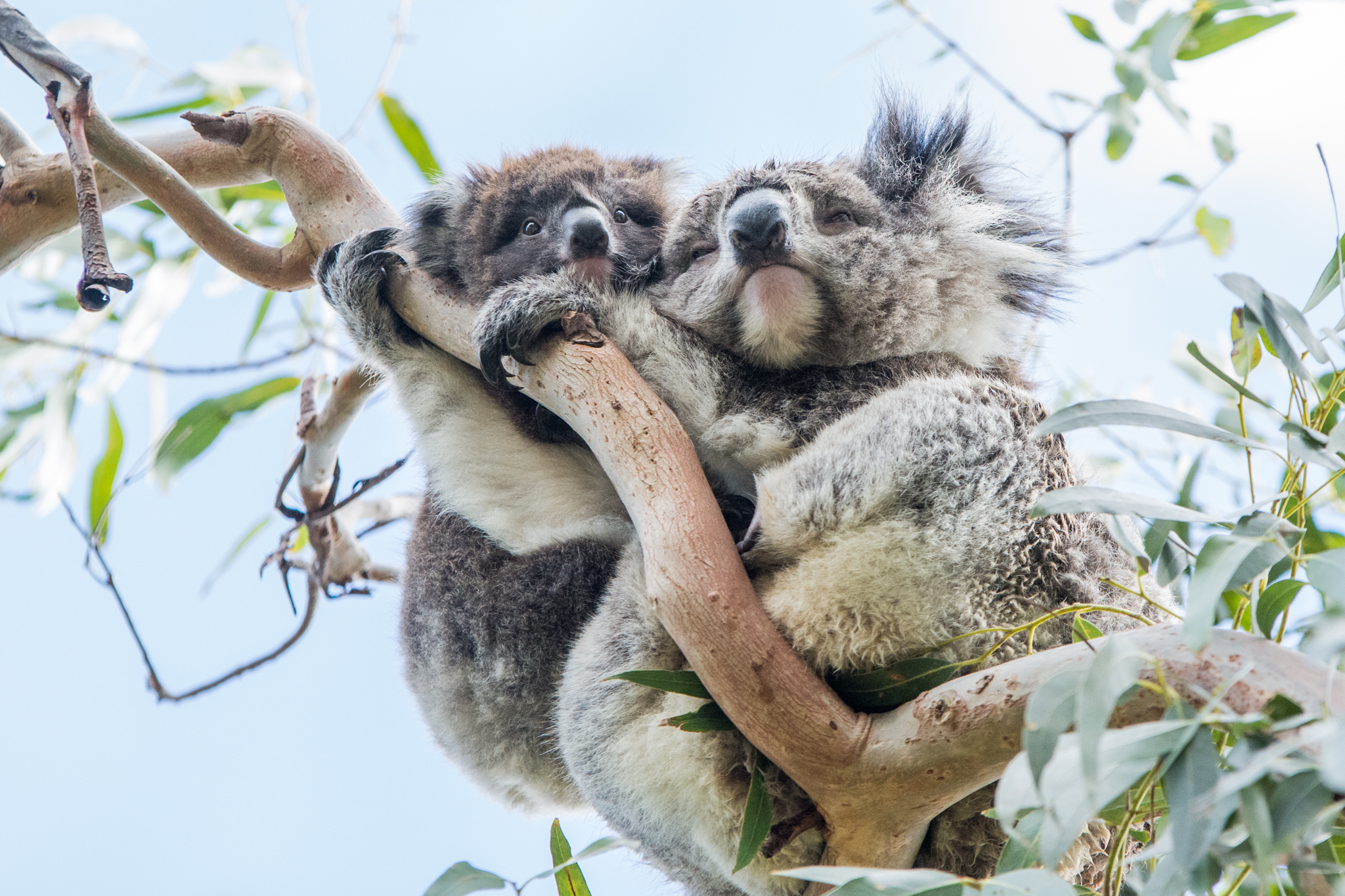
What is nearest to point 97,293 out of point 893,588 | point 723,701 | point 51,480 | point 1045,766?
point 723,701

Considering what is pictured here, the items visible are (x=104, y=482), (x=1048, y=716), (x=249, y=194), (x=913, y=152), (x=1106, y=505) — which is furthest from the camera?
(x=249, y=194)

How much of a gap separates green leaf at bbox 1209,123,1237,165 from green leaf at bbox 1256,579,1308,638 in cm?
140

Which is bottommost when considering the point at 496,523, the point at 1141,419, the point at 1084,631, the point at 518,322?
the point at 1084,631

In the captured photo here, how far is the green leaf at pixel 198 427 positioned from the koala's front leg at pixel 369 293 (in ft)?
3.48

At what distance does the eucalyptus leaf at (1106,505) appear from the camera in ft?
3.42

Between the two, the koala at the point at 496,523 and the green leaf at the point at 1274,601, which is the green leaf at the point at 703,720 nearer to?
the koala at the point at 496,523

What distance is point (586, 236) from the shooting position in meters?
2.20

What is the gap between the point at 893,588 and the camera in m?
1.55

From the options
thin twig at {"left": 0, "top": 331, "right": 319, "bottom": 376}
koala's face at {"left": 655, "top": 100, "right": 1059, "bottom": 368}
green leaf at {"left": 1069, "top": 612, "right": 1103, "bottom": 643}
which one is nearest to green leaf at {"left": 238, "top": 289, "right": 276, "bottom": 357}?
thin twig at {"left": 0, "top": 331, "right": 319, "bottom": 376}

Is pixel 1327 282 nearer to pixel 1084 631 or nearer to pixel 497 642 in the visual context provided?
pixel 1084 631

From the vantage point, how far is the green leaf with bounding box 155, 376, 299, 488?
9.61 ft

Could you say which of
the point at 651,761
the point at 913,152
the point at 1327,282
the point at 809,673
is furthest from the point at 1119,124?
the point at 651,761

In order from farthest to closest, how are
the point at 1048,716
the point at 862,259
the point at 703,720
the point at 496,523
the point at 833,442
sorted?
1. the point at 496,523
2. the point at 862,259
3. the point at 833,442
4. the point at 703,720
5. the point at 1048,716

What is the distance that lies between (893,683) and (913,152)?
1307mm
